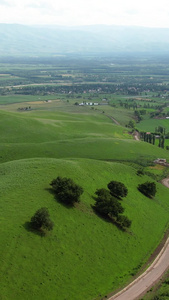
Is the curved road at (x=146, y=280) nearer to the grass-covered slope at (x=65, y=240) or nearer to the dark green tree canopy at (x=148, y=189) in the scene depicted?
the grass-covered slope at (x=65, y=240)

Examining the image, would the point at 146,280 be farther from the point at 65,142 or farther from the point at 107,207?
the point at 65,142

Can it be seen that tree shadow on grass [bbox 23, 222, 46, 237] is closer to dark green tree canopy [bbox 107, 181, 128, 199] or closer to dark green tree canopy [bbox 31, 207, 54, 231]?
dark green tree canopy [bbox 31, 207, 54, 231]

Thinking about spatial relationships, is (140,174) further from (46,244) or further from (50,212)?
(46,244)

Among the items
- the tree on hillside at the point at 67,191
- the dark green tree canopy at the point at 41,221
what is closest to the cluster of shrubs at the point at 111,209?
the tree on hillside at the point at 67,191

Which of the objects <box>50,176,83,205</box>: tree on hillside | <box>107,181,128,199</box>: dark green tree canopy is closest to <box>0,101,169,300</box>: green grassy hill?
<box>50,176,83,205</box>: tree on hillside

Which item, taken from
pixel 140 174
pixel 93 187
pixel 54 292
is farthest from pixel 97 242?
pixel 140 174

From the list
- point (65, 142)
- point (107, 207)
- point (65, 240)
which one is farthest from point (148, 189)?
point (65, 142)
